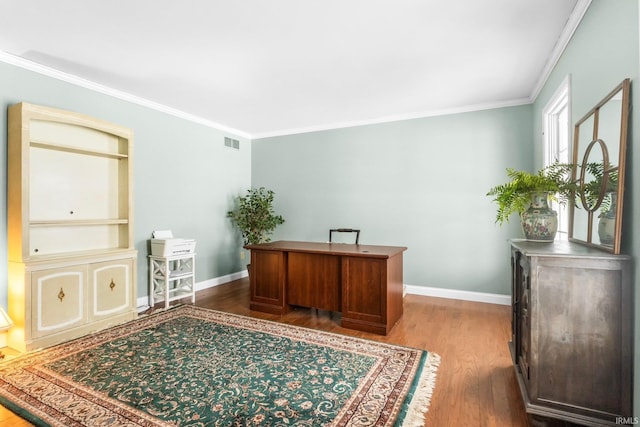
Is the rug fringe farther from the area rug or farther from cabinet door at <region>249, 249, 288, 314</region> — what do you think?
cabinet door at <region>249, 249, 288, 314</region>

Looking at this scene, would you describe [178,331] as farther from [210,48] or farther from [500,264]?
[500,264]

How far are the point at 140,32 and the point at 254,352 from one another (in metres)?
2.77

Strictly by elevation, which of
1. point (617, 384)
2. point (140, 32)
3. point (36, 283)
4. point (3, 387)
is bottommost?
point (3, 387)

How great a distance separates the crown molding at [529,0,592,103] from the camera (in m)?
2.19

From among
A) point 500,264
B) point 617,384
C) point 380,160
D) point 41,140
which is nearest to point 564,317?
point 617,384

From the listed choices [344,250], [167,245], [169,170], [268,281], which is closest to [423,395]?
[344,250]

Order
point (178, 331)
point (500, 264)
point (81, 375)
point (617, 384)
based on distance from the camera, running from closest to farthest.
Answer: point (617, 384) → point (81, 375) → point (178, 331) → point (500, 264)

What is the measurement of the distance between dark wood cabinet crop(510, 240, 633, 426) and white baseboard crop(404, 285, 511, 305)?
256 cm

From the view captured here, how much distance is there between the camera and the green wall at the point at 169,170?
3.05 m

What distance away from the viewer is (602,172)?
1.86 metres

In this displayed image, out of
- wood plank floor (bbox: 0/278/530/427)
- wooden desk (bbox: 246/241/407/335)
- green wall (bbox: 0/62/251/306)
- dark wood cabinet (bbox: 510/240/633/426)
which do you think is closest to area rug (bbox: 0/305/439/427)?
wood plank floor (bbox: 0/278/530/427)

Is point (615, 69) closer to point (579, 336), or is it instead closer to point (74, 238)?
point (579, 336)

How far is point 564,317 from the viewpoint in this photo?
1.67 m

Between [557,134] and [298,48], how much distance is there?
2.81m
